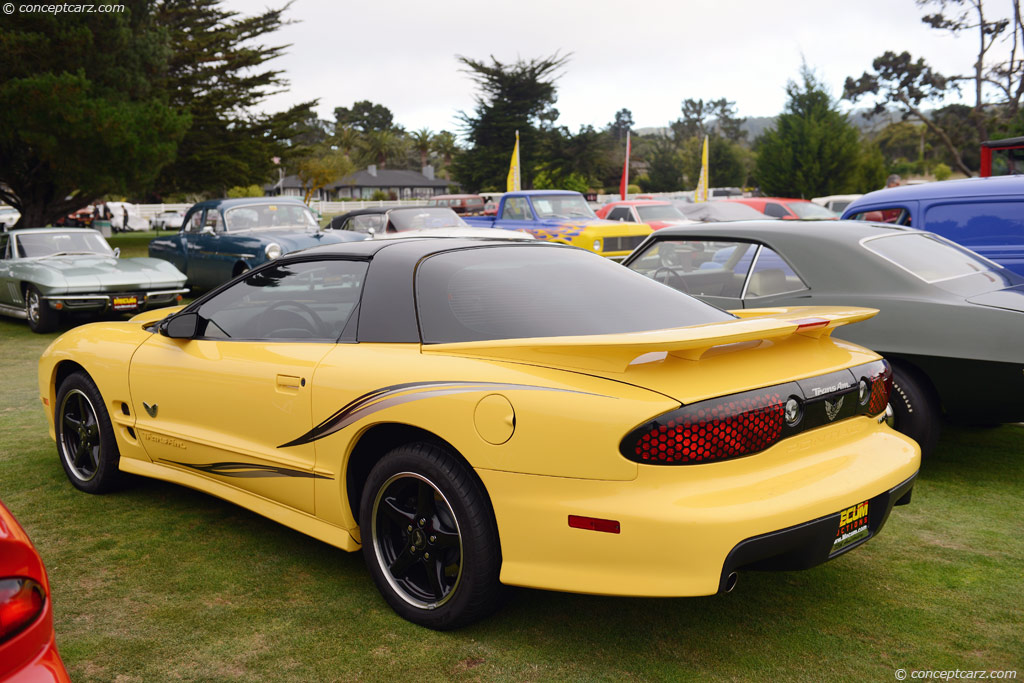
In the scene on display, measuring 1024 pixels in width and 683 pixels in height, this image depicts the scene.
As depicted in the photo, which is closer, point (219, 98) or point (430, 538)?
point (430, 538)

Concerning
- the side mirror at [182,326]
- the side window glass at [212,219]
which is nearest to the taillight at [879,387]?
the side mirror at [182,326]

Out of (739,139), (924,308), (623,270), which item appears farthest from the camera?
(739,139)

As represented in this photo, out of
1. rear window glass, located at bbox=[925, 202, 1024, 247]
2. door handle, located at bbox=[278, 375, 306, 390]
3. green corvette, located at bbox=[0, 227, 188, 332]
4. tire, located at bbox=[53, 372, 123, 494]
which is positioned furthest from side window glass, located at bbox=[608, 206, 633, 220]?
door handle, located at bbox=[278, 375, 306, 390]

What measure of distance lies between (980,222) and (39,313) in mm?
10951

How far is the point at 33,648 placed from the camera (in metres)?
1.84

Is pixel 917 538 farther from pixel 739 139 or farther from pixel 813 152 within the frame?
pixel 739 139

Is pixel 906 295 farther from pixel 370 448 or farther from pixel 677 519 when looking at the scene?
pixel 370 448

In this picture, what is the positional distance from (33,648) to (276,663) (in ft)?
4.09

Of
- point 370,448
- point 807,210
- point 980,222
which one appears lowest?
point 370,448

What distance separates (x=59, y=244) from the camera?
12.3m

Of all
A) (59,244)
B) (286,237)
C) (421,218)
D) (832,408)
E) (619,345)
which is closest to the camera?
(619,345)

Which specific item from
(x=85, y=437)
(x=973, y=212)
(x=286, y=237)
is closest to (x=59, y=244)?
(x=286, y=237)

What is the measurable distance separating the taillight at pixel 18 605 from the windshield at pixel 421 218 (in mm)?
12968

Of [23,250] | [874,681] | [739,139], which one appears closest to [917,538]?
[874,681]
